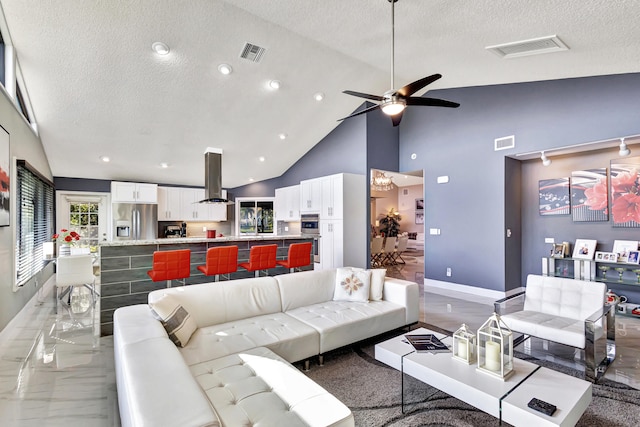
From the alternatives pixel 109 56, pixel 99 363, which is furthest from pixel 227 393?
pixel 109 56

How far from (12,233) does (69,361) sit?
6.99 feet

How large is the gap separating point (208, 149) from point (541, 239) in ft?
20.5

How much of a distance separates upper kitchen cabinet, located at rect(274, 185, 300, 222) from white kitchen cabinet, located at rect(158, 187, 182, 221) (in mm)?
2597

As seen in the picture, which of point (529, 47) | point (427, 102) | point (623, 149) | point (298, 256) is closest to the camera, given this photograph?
point (427, 102)

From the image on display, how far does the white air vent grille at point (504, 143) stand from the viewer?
5.14m

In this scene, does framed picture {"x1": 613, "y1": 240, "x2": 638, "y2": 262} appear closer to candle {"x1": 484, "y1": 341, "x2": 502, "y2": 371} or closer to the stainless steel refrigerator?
candle {"x1": 484, "y1": 341, "x2": 502, "y2": 371}

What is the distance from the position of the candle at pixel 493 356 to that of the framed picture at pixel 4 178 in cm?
483

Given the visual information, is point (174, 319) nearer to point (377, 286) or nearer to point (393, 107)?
point (377, 286)

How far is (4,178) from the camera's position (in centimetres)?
348

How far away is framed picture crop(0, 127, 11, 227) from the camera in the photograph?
3.39 meters

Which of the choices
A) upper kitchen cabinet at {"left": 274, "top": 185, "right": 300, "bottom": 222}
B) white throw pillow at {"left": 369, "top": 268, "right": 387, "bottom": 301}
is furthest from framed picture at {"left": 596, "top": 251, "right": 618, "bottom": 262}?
upper kitchen cabinet at {"left": 274, "top": 185, "right": 300, "bottom": 222}

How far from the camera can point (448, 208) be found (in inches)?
235

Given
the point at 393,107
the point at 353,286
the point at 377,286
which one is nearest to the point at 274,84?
the point at 393,107

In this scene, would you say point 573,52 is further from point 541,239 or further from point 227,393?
point 227,393
